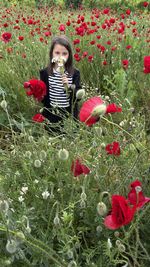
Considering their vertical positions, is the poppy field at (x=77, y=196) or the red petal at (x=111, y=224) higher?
the red petal at (x=111, y=224)

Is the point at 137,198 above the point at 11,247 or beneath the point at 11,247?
above

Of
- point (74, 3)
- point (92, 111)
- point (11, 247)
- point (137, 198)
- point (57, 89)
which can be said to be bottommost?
point (74, 3)

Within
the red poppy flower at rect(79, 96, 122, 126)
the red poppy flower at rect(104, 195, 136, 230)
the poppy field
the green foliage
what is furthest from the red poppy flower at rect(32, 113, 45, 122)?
the green foliage

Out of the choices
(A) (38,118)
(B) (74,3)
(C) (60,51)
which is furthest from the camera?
(B) (74,3)

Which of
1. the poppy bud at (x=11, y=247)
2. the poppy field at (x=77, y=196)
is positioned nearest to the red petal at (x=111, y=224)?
the poppy field at (x=77, y=196)

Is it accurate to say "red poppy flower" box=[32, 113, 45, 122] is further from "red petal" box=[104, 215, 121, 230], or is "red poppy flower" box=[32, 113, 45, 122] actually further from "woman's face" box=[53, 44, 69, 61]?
"woman's face" box=[53, 44, 69, 61]

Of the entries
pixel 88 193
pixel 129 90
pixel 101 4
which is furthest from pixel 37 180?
pixel 101 4

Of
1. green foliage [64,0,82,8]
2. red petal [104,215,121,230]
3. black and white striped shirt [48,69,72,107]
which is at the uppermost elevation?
red petal [104,215,121,230]

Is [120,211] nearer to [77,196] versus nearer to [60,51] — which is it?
[77,196]

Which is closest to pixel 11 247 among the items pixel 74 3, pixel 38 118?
pixel 38 118

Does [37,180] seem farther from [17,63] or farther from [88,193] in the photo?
[17,63]

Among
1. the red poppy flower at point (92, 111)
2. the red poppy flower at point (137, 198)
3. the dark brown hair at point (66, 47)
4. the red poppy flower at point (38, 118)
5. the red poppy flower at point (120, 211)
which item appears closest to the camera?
the red poppy flower at point (120, 211)

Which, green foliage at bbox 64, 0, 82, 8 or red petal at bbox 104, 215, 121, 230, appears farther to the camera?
green foliage at bbox 64, 0, 82, 8

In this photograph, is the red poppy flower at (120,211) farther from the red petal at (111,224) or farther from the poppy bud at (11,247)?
the poppy bud at (11,247)
